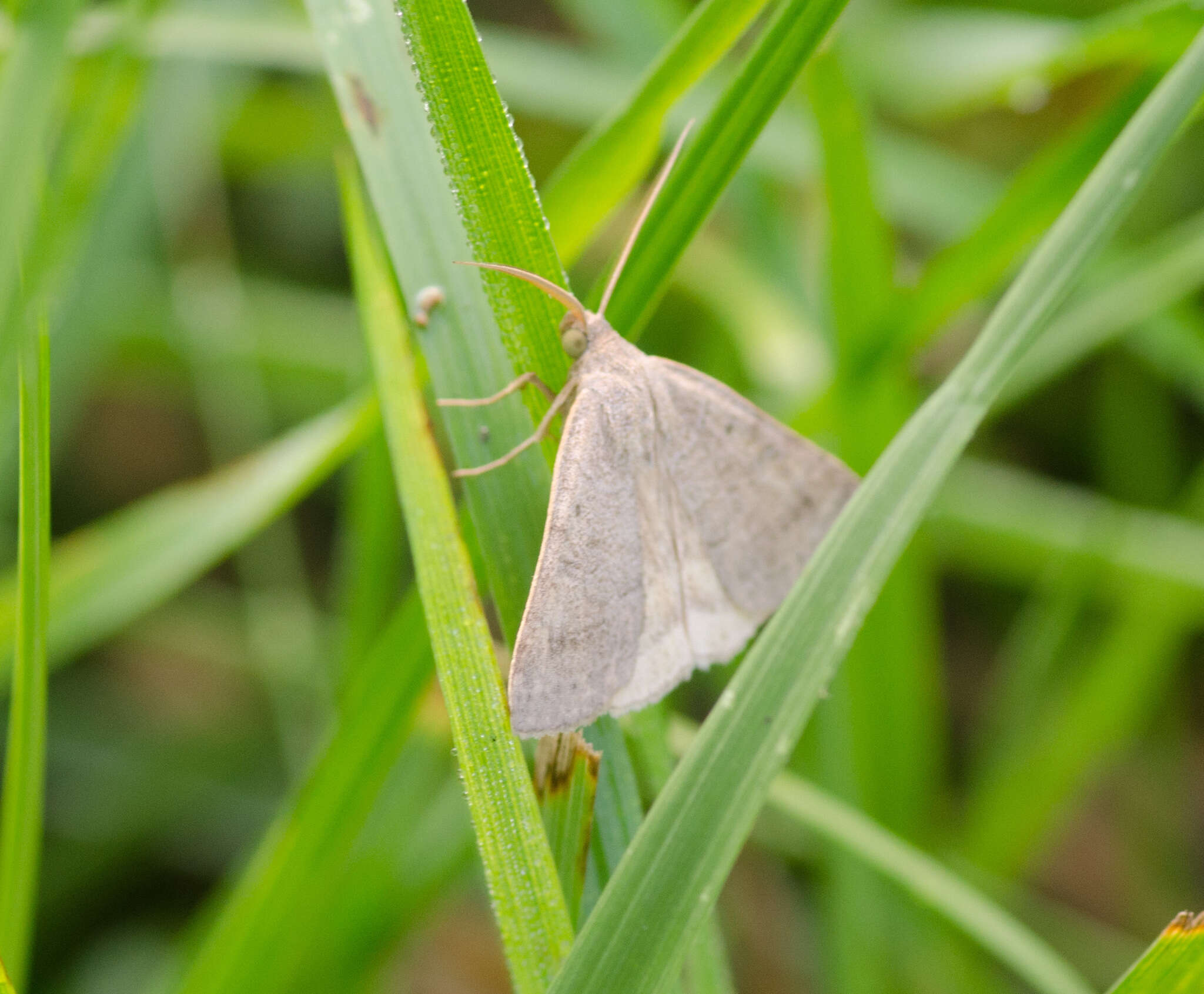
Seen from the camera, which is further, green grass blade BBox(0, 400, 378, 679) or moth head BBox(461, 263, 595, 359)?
green grass blade BBox(0, 400, 378, 679)

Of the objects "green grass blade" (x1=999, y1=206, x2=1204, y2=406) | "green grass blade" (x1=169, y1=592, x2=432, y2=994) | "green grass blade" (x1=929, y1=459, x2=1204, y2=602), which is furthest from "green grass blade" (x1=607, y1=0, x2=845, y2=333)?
"green grass blade" (x1=929, y1=459, x2=1204, y2=602)

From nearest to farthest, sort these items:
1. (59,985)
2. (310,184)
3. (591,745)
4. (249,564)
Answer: (591,745)
(59,985)
(249,564)
(310,184)

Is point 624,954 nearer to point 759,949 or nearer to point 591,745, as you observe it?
point 591,745

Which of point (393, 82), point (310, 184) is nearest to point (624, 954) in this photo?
point (393, 82)

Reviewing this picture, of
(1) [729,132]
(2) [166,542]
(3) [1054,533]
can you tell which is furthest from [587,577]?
(3) [1054,533]

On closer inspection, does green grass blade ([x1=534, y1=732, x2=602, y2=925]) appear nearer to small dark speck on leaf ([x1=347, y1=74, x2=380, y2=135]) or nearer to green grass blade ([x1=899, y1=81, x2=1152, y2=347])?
small dark speck on leaf ([x1=347, y1=74, x2=380, y2=135])

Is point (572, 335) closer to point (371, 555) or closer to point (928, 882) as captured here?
point (371, 555)
